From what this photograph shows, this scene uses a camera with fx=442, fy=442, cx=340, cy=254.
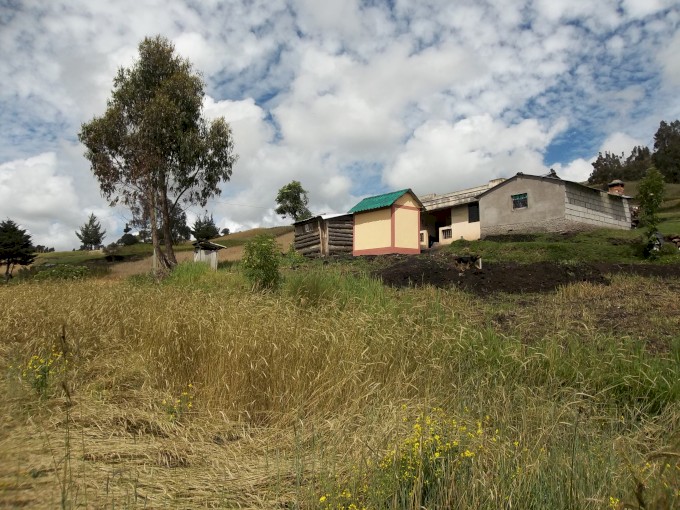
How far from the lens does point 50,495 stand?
2.03 m

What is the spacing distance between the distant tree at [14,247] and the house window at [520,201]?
125 feet

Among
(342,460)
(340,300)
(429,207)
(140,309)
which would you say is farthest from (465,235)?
(342,460)

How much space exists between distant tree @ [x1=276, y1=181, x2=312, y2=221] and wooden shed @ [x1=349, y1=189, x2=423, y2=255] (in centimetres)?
3130

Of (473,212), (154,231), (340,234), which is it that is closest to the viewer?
(154,231)

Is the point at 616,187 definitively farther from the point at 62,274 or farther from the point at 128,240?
the point at 128,240

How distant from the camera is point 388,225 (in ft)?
77.6

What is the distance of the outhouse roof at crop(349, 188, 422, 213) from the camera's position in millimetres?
23594

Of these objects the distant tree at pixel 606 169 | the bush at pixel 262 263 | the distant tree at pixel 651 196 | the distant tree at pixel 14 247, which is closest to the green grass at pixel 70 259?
the distant tree at pixel 14 247

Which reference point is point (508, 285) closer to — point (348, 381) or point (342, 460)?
point (348, 381)

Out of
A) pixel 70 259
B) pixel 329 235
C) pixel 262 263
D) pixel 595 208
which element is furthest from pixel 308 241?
pixel 70 259

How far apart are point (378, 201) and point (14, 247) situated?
101ft

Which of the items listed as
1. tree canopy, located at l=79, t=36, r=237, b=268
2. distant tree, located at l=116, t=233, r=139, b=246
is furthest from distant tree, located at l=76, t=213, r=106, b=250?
tree canopy, located at l=79, t=36, r=237, b=268

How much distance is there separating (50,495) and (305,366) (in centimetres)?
233

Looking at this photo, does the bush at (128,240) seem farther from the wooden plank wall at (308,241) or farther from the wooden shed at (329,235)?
the wooden shed at (329,235)
